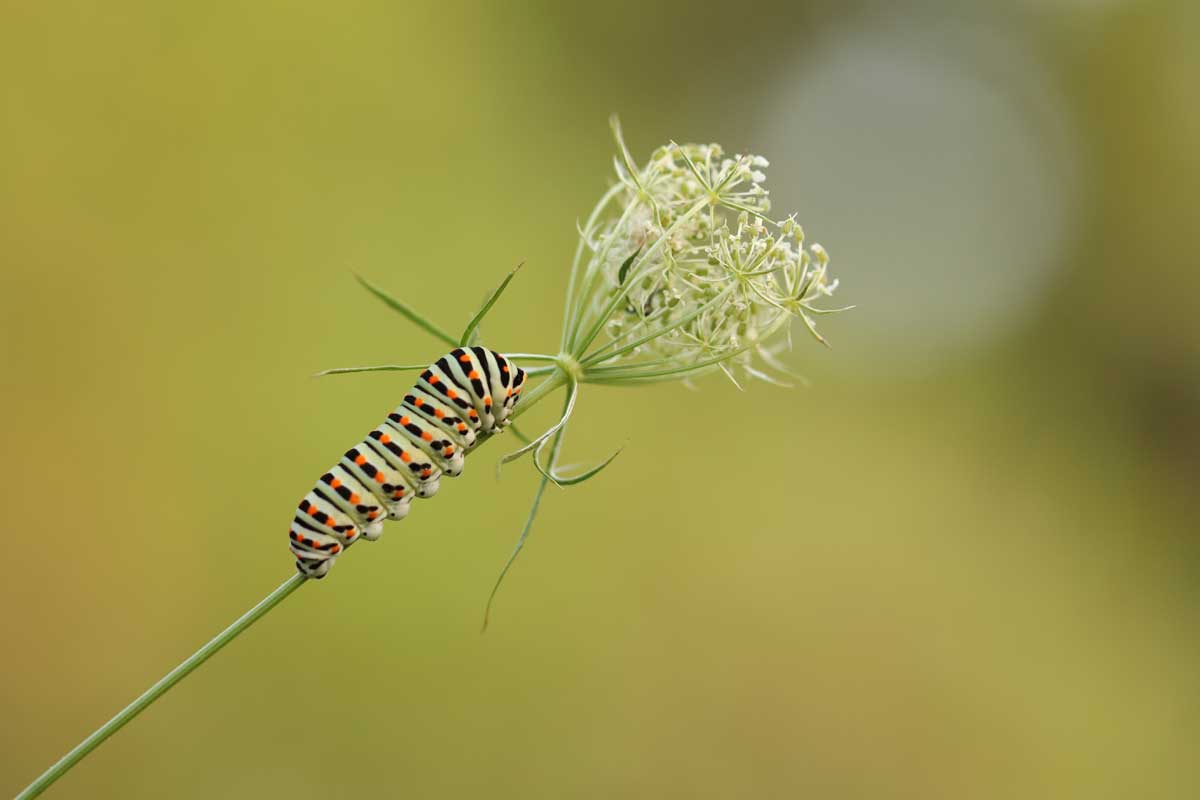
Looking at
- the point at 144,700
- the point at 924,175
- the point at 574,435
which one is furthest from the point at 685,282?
the point at 924,175

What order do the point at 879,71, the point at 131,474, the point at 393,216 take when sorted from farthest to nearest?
1. the point at 879,71
2. the point at 393,216
3. the point at 131,474

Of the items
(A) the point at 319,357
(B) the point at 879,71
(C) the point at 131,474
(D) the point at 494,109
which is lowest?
(C) the point at 131,474

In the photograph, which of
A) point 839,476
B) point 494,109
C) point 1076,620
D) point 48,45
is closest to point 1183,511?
point 1076,620

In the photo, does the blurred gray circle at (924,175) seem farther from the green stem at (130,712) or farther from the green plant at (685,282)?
the green stem at (130,712)

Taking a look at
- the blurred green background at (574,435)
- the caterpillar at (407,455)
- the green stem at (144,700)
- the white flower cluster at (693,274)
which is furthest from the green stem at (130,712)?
the blurred green background at (574,435)

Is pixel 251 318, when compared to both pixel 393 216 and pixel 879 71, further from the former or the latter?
pixel 879 71

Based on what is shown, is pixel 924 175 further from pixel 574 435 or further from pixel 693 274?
pixel 693 274
